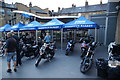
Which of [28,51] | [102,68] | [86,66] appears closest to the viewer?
[102,68]

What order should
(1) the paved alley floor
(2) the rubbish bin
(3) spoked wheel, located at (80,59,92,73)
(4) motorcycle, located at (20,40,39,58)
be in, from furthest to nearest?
(4) motorcycle, located at (20,40,39,58)
(3) spoked wheel, located at (80,59,92,73)
(1) the paved alley floor
(2) the rubbish bin

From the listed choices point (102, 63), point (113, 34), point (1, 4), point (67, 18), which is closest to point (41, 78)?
point (102, 63)

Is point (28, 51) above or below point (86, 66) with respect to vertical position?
above

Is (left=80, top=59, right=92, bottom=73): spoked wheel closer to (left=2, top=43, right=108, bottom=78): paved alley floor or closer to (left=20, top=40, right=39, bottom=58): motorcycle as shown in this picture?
(left=2, top=43, right=108, bottom=78): paved alley floor

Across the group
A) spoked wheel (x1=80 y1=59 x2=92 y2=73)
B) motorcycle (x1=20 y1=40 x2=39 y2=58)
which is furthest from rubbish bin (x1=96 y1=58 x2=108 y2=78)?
motorcycle (x1=20 y1=40 x2=39 y2=58)

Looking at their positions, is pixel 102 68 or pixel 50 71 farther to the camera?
pixel 50 71

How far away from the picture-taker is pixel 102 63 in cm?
291

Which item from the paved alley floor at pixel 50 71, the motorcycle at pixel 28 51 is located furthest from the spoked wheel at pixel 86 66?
the motorcycle at pixel 28 51

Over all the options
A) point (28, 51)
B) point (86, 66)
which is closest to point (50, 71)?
point (86, 66)

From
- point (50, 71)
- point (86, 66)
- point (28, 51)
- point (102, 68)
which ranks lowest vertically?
point (50, 71)

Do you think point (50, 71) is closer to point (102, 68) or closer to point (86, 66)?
point (86, 66)

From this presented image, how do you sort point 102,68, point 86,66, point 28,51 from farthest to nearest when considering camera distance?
point 28,51 → point 86,66 → point 102,68

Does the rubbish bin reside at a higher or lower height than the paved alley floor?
higher

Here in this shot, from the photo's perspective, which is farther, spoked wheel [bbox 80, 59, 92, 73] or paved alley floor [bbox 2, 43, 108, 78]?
spoked wheel [bbox 80, 59, 92, 73]
